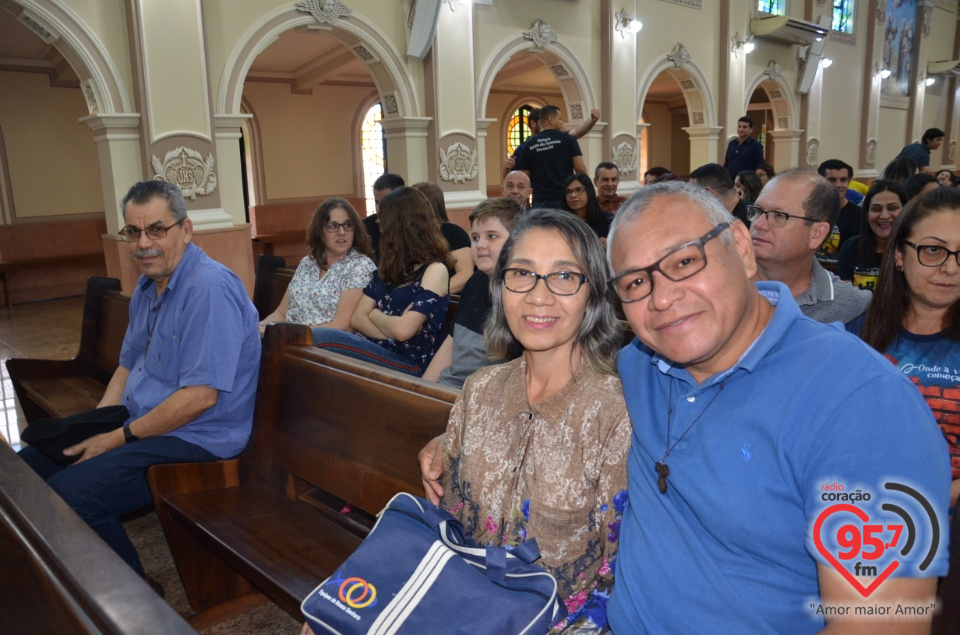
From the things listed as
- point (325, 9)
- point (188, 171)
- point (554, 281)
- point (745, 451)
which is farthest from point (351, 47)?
point (745, 451)

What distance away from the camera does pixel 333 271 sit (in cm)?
374

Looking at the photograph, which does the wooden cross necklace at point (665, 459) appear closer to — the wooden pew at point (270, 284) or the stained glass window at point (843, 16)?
the wooden pew at point (270, 284)

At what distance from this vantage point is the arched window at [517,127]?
51.2ft

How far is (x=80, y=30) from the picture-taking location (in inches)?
232

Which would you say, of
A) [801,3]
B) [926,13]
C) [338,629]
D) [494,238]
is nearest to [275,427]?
[494,238]

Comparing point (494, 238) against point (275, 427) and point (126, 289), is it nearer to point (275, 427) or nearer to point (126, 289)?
point (275, 427)

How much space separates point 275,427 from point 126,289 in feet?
15.6

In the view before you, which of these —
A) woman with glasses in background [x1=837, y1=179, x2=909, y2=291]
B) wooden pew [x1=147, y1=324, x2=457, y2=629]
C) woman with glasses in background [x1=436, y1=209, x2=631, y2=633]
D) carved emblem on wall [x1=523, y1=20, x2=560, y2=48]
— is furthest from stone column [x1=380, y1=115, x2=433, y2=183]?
woman with glasses in background [x1=436, y1=209, x2=631, y2=633]

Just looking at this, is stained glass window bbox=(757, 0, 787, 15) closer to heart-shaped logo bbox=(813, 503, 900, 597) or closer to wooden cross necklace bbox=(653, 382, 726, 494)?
wooden cross necklace bbox=(653, 382, 726, 494)

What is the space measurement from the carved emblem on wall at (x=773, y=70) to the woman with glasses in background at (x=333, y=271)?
1156cm

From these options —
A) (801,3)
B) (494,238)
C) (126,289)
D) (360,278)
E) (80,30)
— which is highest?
(801,3)

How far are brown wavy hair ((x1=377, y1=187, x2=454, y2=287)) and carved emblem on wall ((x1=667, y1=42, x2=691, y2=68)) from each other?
29.2ft

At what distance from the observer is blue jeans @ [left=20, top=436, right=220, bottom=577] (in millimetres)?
2225

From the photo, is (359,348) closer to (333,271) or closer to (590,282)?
(333,271)
